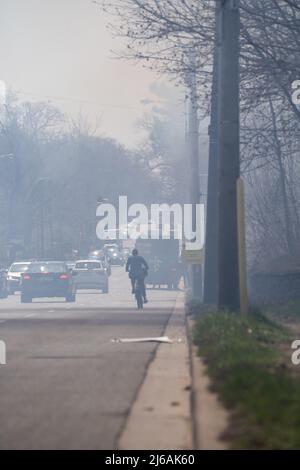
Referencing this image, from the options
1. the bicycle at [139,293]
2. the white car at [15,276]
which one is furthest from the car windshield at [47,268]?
the bicycle at [139,293]

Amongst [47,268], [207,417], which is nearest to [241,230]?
[207,417]

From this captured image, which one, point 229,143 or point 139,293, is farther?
point 139,293

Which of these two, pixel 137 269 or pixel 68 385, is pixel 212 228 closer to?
pixel 137 269

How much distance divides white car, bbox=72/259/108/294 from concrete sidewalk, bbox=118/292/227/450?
44.3m

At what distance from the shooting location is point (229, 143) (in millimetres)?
18625

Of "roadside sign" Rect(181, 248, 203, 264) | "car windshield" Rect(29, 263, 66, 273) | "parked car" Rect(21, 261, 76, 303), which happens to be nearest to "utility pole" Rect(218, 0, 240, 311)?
"roadside sign" Rect(181, 248, 203, 264)

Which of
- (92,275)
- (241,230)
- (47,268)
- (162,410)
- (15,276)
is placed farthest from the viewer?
(92,275)

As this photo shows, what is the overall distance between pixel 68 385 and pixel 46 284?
3334cm

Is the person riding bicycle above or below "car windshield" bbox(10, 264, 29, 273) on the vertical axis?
above

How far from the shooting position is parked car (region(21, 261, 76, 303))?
145 feet

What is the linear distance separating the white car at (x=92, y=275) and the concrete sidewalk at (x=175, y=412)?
44.3 m

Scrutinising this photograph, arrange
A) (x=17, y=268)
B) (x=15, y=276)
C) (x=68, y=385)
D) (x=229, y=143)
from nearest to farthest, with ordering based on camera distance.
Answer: (x=68, y=385) → (x=229, y=143) → (x=15, y=276) → (x=17, y=268)

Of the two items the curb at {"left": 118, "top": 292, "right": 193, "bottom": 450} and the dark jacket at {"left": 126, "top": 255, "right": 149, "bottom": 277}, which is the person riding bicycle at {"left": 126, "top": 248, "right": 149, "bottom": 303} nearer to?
the dark jacket at {"left": 126, "top": 255, "right": 149, "bottom": 277}

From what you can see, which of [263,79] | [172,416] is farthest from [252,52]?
[172,416]
